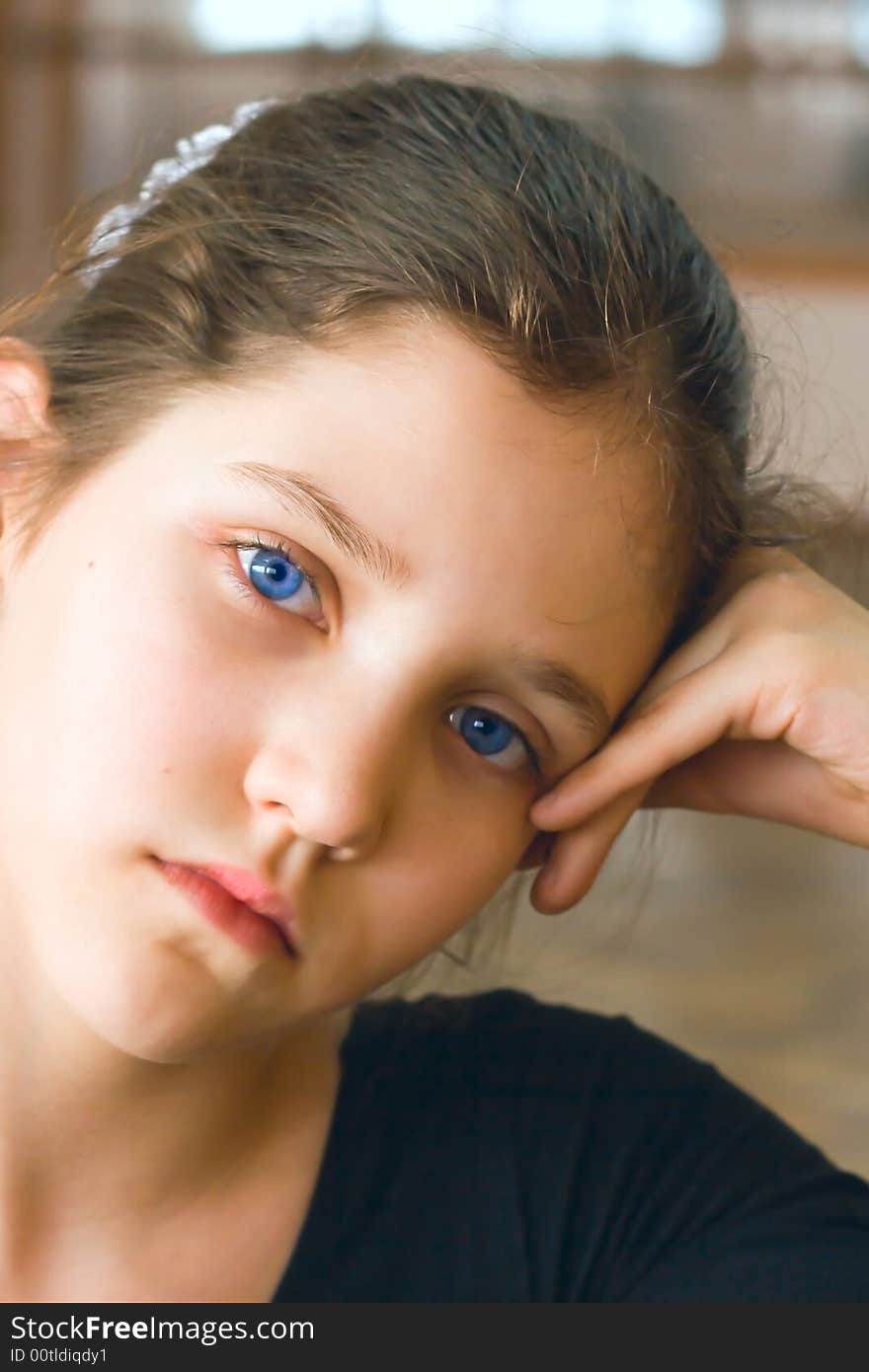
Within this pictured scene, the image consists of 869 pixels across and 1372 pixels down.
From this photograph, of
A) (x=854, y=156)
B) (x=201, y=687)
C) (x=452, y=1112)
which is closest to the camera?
(x=201, y=687)

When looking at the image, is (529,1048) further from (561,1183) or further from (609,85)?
(609,85)

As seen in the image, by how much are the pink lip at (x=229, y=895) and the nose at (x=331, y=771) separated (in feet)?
0.12

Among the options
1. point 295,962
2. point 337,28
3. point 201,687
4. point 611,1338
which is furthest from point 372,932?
point 337,28

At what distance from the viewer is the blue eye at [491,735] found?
35.4 inches

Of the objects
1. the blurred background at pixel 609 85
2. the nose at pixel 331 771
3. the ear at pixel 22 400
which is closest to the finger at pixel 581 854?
the nose at pixel 331 771

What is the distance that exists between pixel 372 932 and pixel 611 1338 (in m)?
0.28

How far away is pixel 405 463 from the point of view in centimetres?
82

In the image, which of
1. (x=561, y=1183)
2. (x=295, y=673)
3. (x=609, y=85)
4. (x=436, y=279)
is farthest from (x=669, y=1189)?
(x=609, y=85)

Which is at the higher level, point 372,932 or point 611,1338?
point 372,932

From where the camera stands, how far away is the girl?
2.68 ft

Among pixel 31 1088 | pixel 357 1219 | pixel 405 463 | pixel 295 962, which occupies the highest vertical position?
pixel 405 463

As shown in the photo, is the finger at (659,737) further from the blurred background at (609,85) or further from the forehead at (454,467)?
the blurred background at (609,85)

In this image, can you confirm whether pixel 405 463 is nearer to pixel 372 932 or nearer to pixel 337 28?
pixel 372 932

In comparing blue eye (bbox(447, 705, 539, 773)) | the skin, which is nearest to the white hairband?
the skin
